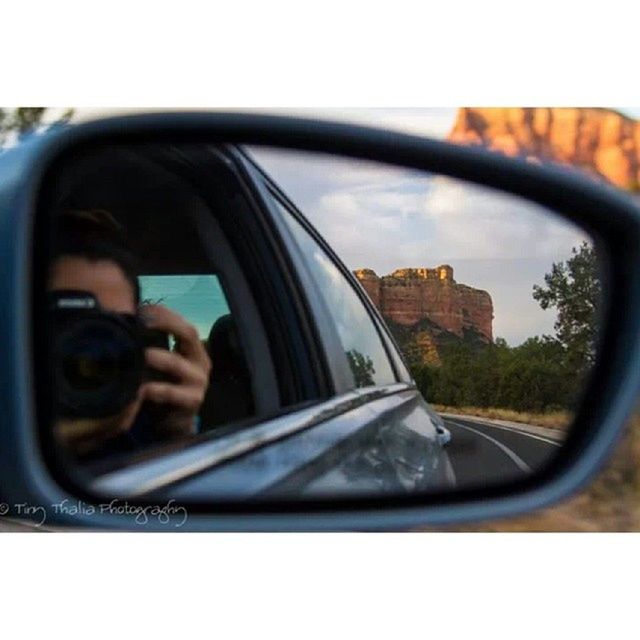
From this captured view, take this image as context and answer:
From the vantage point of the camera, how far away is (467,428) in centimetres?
219

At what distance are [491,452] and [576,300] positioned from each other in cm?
49

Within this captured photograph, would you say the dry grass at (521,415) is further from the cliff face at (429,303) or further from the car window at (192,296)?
the car window at (192,296)

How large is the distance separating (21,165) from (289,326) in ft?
2.00

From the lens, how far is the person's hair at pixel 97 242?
1793 millimetres

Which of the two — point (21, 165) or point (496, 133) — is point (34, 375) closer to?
point (21, 165)

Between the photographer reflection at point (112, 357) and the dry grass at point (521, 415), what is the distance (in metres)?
0.58

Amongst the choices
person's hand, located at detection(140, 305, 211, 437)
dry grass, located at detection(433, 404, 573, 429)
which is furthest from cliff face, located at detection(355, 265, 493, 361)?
person's hand, located at detection(140, 305, 211, 437)

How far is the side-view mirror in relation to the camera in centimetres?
177

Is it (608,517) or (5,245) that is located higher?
(5,245)

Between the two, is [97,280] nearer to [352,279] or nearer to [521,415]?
[352,279]

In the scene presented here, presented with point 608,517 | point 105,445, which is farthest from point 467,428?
point 608,517

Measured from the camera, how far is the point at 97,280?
69.5 inches

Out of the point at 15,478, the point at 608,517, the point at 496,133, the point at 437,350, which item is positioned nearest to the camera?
the point at 15,478

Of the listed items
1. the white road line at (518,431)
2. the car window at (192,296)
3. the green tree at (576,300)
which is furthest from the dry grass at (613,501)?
the car window at (192,296)
